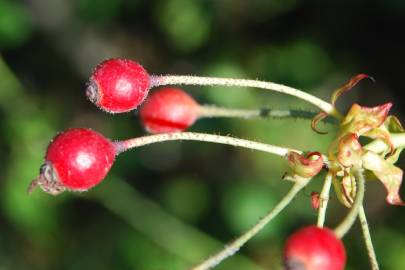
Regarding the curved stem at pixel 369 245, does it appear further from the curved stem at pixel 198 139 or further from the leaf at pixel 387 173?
the curved stem at pixel 198 139

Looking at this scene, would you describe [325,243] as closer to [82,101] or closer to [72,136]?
[72,136]

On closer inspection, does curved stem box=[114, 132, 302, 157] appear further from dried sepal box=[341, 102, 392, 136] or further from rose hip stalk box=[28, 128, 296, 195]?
dried sepal box=[341, 102, 392, 136]

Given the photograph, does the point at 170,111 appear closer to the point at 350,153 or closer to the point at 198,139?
the point at 198,139

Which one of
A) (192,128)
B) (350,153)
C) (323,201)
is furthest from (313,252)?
(192,128)

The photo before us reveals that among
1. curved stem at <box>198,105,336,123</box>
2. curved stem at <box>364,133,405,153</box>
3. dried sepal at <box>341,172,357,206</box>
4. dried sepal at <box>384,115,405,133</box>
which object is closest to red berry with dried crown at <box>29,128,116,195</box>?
curved stem at <box>198,105,336,123</box>

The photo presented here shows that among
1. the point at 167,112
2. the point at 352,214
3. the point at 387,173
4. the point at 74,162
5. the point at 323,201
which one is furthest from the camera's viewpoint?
the point at 167,112

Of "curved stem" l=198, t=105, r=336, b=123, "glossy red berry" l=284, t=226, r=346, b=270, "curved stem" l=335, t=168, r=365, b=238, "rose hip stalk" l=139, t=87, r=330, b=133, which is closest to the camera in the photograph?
"glossy red berry" l=284, t=226, r=346, b=270

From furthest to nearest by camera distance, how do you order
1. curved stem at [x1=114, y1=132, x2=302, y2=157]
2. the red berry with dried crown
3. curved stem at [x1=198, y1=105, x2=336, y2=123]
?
1. curved stem at [x1=198, y1=105, x2=336, y2=123]
2. curved stem at [x1=114, y1=132, x2=302, y2=157]
3. the red berry with dried crown
